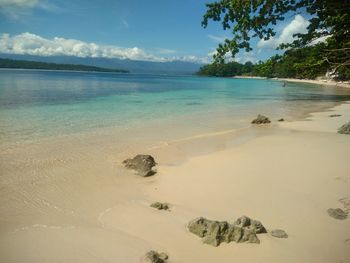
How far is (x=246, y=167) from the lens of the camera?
Result: 9.78m

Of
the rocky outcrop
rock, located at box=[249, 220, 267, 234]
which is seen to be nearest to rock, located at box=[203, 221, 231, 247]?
the rocky outcrop

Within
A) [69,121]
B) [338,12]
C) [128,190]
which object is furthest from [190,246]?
[69,121]

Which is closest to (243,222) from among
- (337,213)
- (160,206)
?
(160,206)

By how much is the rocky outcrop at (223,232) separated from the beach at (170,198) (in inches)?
4.3

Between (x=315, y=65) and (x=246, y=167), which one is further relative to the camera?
(x=246, y=167)

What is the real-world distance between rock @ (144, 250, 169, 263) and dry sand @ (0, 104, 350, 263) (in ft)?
0.59

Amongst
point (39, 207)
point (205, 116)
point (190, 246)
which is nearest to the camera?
point (190, 246)

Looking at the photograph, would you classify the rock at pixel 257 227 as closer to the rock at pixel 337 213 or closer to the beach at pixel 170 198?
the beach at pixel 170 198

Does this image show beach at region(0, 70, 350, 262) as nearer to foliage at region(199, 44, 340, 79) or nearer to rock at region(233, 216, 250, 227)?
rock at region(233, 216, 250, 227)

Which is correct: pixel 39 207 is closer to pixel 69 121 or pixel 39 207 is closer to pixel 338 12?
pixel 338 12

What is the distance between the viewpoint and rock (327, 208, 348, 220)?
626 cm

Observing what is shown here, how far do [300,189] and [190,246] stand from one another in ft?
12.6

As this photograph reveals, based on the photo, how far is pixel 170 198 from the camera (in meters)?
7.49

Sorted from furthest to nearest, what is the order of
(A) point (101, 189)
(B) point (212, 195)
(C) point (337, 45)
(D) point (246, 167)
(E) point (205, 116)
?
(E) point (205, 116) < (D) point (246, 167) < (A) point (101, 189) < (B) point (212, 195) < (C) point (337, 45)
